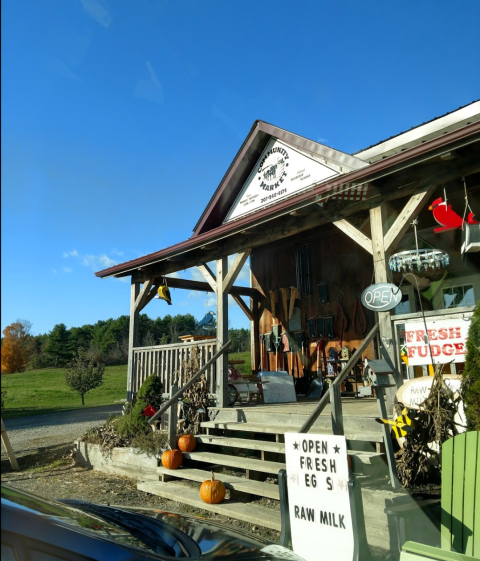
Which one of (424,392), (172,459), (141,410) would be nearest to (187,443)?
(172,459)

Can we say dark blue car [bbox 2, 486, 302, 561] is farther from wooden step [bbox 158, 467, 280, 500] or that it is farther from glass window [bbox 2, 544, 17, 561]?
wooden step [bbox 158, 467, 280, 500]

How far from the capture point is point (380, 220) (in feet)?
20.0

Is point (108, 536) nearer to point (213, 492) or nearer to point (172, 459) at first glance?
point (213, 492)

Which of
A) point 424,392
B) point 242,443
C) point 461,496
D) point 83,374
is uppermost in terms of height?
point 424,392

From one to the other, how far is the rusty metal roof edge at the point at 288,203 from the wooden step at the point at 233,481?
3783mm

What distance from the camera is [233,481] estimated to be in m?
5.69

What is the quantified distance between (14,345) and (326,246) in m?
9.06

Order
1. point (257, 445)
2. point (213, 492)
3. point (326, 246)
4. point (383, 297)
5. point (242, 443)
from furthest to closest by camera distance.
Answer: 1. point (326, 246)
2. point (242, 443)
3. point (257, 445)
4. point (383, 297)
5. point (213, 492)

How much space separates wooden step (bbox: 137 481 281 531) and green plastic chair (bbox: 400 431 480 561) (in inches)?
71.0

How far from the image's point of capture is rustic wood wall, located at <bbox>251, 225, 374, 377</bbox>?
366 inches

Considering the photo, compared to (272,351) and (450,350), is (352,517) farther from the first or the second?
(272,351)

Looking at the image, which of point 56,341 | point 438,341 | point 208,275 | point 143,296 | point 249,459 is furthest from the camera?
point 143,296

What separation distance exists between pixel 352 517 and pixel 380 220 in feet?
12.6

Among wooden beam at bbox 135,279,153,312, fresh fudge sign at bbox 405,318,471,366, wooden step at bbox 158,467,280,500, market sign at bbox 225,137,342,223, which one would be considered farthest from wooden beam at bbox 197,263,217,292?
fresh fudge sign at bbox 405,318,471,366
